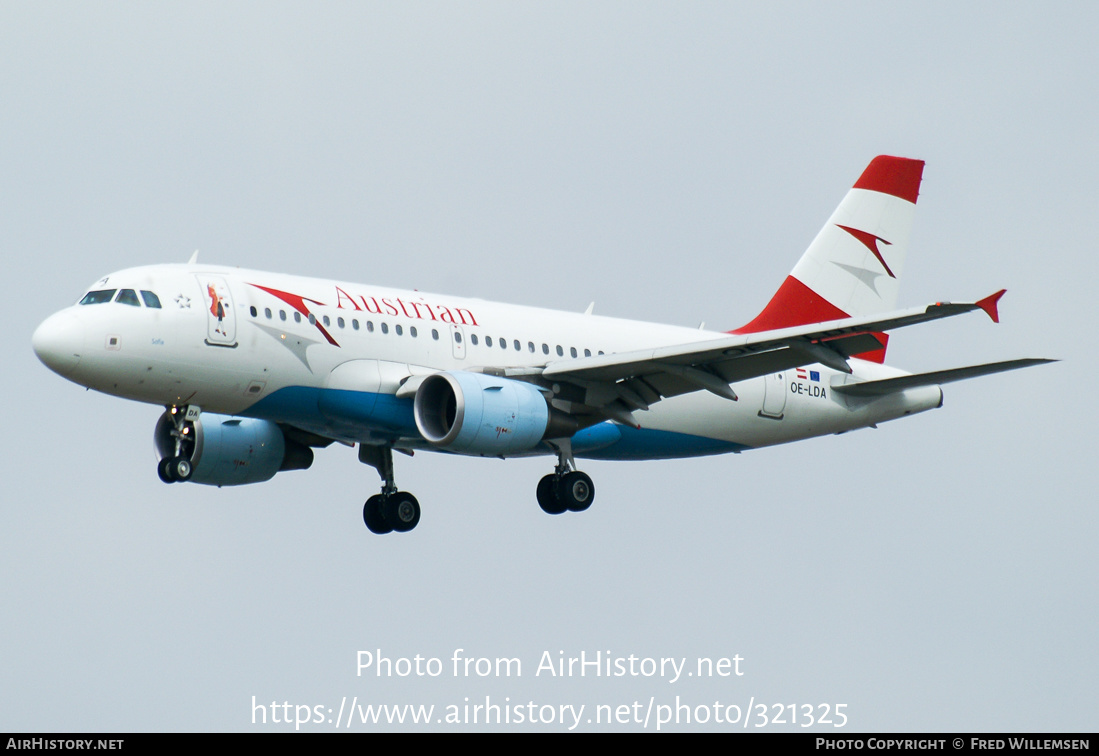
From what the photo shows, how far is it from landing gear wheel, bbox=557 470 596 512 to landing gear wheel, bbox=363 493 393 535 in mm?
4957

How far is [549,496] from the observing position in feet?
123

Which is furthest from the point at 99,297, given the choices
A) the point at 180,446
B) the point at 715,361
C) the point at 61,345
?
the point at 715,361

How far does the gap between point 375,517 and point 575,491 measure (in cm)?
555

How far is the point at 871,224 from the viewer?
148 ft

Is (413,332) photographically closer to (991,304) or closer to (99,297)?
(99,297)

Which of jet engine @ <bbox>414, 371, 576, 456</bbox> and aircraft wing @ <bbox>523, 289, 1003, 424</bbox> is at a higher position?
aircraft wing @ <bbox>523, 289, 1003, 424</bbox>

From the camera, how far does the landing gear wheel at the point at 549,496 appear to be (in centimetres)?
3731

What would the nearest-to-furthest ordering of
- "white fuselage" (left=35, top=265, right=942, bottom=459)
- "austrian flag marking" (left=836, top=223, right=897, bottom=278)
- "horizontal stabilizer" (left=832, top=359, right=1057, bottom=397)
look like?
"white fuselage" (left=35, top=265, right=942, bottom=459)
"horizontal stabilizer" (left=832, top=359, right=1057, bottom=397)
"austrian flag marking" (left=836, top=223, right=897, bottom=278)

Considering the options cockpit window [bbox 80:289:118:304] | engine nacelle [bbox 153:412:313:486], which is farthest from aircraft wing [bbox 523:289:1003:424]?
cockpit window [bbox 80:289:118:304]

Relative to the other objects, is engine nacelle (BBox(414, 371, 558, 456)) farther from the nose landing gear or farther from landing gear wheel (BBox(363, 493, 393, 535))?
landing gear wheel (BBox(363, 493, 393, 535))

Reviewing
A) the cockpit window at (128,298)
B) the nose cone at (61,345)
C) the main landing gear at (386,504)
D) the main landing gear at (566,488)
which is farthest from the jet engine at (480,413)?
the nose cone at (61,345)

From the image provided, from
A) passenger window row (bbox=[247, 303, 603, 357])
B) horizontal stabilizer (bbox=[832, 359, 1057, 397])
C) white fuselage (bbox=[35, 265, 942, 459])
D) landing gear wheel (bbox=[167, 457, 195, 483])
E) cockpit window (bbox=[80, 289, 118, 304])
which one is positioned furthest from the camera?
passenger window row (bbox=[247, 303, 603, 357])

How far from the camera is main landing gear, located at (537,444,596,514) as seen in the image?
122ft

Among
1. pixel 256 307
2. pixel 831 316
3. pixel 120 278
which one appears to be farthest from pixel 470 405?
pixel 831 316
